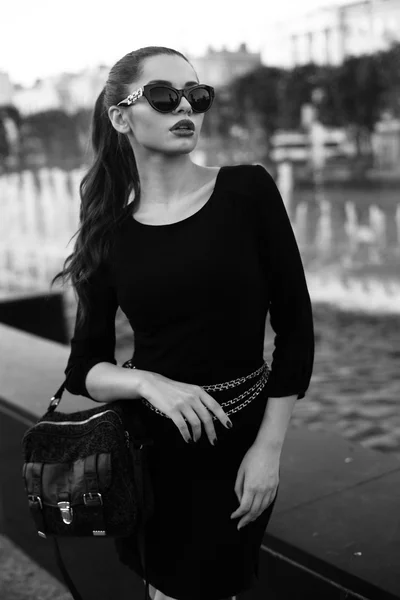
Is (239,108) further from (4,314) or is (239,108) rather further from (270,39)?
(4,314)

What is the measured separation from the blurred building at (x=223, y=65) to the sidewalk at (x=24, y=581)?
26457 mm

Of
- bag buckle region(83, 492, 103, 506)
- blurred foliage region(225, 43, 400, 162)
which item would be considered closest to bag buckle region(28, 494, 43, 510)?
bag buckle region(83, 492, 103, 506)

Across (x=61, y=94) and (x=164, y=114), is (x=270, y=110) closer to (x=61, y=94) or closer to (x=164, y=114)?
(x=61, y=94)

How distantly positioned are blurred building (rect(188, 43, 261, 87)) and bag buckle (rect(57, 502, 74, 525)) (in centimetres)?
2799

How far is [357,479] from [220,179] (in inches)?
46.9

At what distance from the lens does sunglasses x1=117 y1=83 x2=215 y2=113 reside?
1567 millimetres

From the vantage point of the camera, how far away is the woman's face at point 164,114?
5.20 ft

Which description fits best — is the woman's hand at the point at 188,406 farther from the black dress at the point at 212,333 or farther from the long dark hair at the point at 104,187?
the long dark hair at the point at 104,187

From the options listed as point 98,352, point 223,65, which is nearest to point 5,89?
point 223,65

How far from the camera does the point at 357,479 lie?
8.05 ft

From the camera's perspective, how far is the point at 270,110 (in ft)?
106

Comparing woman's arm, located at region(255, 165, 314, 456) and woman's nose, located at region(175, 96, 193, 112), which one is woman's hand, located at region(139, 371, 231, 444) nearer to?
woman's arm, located at region(255, 165, 314, 456)

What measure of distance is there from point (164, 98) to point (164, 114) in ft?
0.10

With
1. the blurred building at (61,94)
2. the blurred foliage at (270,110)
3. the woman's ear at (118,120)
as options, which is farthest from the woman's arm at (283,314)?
the blurred building at (61,94)
